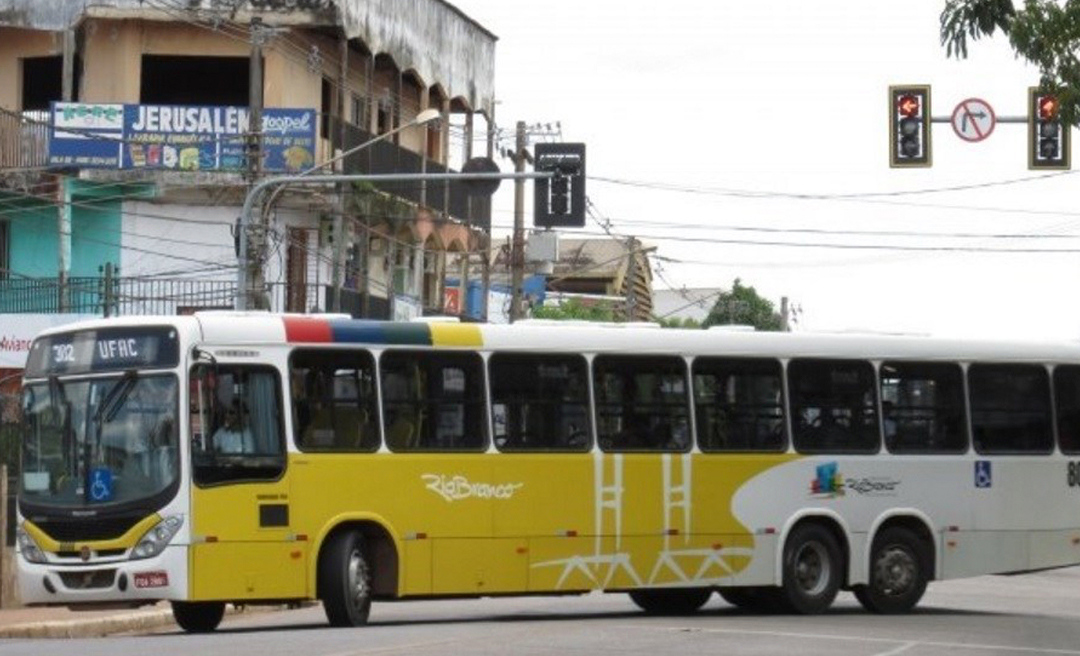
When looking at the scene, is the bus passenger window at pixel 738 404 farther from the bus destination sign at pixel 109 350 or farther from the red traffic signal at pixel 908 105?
the red traffic signal at pixel 908 105

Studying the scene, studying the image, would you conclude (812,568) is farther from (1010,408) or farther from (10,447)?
(10,447)

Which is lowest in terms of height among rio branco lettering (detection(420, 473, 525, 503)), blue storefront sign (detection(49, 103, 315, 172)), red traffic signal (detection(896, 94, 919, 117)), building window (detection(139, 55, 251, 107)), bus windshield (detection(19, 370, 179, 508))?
rio branco lettering (detection(420, 473, 525, 503))

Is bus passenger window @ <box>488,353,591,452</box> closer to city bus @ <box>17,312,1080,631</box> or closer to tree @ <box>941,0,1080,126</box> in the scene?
city bus @ <box>17,312,1080,631</box>

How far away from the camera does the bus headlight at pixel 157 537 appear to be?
20219mm

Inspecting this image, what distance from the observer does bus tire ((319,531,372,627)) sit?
21.1 meters

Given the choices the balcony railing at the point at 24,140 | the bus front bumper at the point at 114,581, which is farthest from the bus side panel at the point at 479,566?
the balcony railing at the point at 24,140

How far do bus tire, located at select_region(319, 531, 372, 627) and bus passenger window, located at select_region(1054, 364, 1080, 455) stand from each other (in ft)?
30.0

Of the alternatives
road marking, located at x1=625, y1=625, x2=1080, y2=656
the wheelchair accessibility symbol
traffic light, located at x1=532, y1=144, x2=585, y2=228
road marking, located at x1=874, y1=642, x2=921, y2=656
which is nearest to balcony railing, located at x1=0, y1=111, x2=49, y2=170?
traffic light, located at x1=532, y1=144, x2=585, y2=228

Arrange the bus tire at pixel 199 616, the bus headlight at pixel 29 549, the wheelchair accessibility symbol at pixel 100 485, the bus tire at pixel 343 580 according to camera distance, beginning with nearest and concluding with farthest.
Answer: the wheelchair accessibility symbol at pixel 100 485, the bus headlight at pixel 29 549, the bus tire at pixel 343 580, the bus tire at pixel 199 616

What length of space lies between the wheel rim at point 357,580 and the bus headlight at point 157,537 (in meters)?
1.84

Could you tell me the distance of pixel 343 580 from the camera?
69.3 ft

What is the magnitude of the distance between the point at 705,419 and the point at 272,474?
518 centimetres

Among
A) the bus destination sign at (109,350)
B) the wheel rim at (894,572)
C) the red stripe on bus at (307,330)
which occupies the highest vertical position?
the red stripe on bus at (307,330)

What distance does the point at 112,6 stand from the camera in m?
42.8
